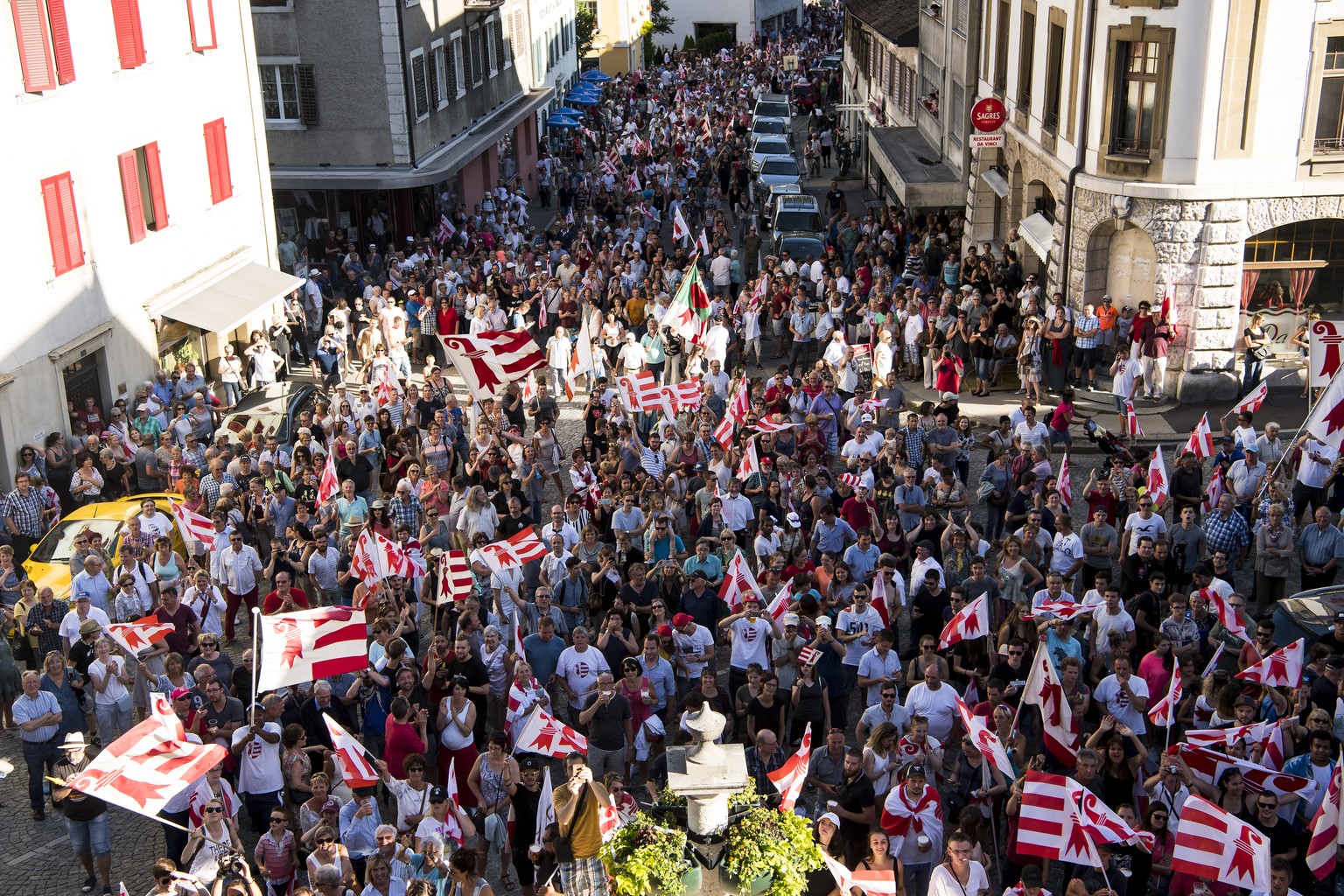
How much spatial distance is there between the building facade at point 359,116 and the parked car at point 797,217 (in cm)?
881

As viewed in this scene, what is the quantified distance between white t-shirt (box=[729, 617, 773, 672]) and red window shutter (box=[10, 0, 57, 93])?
15031 millimetres

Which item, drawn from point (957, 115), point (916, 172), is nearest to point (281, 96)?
point (916, 172)

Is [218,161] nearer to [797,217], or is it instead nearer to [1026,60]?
[797,217]

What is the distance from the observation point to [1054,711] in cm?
1234

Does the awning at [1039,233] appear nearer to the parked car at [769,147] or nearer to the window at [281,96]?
the parked car at [769,147]

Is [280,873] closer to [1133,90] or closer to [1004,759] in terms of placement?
[1004,759]

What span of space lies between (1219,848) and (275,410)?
15257 millimetres

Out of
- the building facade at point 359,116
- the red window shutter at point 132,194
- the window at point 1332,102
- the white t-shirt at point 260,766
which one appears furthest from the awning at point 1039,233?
the white t-shirt at point 260,766

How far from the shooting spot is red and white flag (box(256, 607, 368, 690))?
12977 millimetres

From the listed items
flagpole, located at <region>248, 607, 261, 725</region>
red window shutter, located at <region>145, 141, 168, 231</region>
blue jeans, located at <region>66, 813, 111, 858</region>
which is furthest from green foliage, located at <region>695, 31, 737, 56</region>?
blue jeans, located at <region>66, 813, 111, 858</region>

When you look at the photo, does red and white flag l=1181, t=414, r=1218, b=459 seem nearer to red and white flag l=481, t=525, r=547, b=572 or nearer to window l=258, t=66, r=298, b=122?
red and white flag l=481, t=525, r=547, b=572

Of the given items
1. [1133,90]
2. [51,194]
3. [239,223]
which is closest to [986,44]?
[1133,90]

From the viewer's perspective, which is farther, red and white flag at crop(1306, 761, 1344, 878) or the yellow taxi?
the yellow taxi

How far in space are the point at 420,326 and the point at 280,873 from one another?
1802cm
